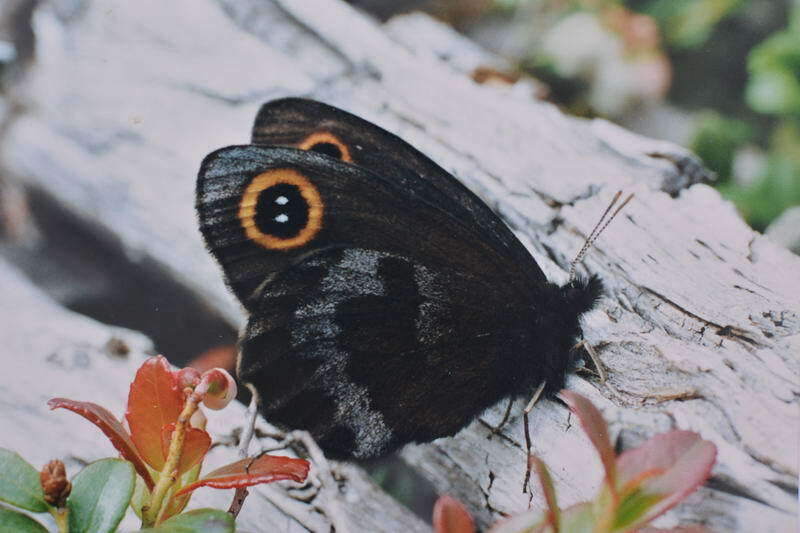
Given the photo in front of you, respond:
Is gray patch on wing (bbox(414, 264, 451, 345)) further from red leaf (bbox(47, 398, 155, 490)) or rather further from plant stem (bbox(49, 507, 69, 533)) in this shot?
plant stem (bbox(49, 507, 69, 533))

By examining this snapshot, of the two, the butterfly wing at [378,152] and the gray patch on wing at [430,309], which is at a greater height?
the butterfly wing at [378,152]

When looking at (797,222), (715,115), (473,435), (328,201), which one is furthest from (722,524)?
(715,115)

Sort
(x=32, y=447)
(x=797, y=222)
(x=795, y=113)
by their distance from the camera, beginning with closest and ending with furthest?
(x=32, y=447)
(x=797, y=222)
(x=795, y=113)

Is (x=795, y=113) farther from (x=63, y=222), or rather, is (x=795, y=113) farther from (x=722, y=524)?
(x=63, y=222)

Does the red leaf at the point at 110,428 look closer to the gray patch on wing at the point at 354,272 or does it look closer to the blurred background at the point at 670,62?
the gray patch on wing at the point at 354,272

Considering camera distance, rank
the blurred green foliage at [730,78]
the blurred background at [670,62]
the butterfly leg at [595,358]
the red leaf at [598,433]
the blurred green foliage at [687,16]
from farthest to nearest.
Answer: the blurred green foliage at [687,16], the blurred background at [670,62], the blurred green foliage at [730,78], the butterfly leg at [595,358], the red leaf at [598,433]

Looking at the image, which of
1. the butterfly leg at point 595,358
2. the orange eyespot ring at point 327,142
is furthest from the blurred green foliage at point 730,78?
the orange eyespot ring at point 327,142

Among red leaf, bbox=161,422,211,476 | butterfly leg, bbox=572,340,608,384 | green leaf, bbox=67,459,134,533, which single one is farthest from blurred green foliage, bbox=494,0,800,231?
green leaf, bbox=67,459,134,533
